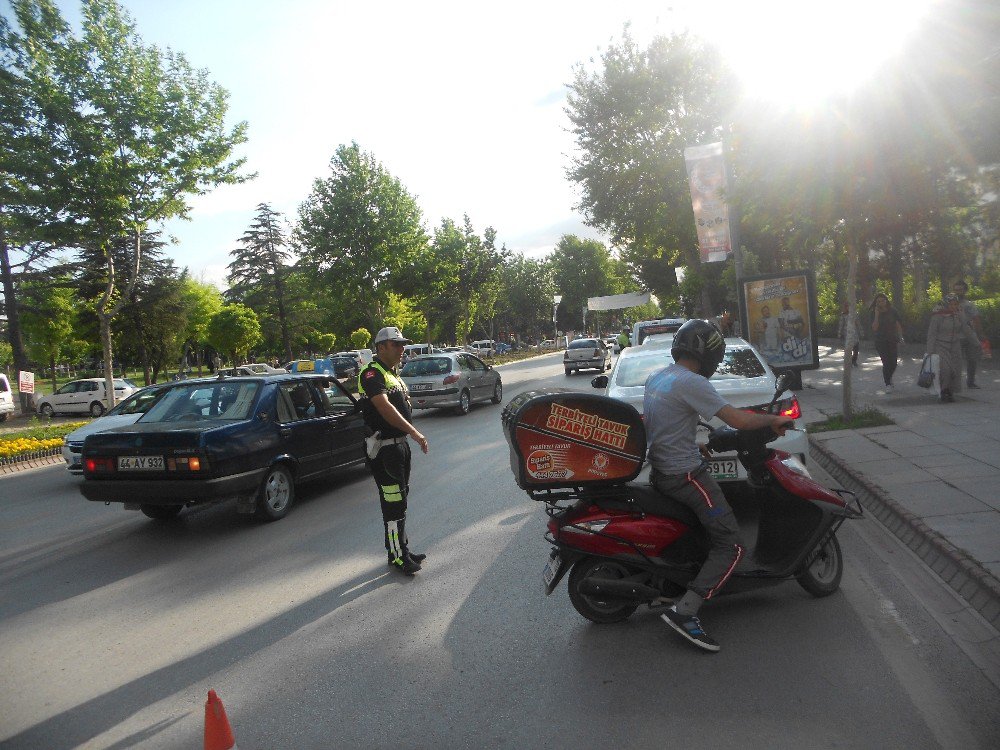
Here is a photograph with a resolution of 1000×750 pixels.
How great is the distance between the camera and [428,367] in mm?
18109

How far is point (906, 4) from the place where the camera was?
25.7 ft

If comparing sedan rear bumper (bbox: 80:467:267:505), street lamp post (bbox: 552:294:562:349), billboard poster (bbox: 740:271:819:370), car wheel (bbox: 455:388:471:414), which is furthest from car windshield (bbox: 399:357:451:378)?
street lamp post (bbox: 552:294:562:349)

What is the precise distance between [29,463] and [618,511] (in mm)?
14301

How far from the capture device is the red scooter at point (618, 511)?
13.5 ft

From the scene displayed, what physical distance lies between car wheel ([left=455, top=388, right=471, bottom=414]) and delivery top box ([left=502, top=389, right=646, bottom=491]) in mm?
13355

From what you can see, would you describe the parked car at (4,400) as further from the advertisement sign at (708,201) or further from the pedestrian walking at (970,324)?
the pedestrian walking at (970,324)

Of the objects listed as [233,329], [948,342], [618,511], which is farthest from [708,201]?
[233,329]

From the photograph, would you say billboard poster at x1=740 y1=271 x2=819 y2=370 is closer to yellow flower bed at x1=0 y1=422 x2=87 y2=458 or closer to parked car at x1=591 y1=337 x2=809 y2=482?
parked car at x1=591 y1=337 x2=809 y2=482

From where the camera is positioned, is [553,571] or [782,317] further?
[782,317]

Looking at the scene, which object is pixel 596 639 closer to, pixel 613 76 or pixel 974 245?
pixel 974 245

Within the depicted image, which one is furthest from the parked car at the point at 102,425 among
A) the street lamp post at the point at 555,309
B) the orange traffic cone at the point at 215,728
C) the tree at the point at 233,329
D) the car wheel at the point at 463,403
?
the street lamp post at the point at 555,309

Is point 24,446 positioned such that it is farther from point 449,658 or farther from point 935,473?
point 935,473

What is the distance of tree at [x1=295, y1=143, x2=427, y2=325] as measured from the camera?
3844 cm

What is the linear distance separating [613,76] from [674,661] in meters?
31.6
